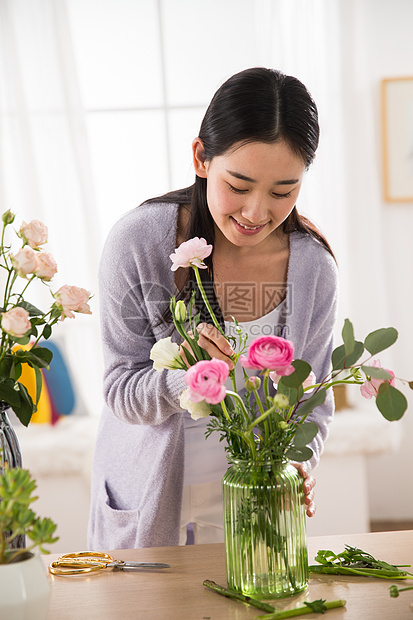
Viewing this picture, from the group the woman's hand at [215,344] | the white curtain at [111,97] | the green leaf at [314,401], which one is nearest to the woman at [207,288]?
the woman's hand at [215,344]

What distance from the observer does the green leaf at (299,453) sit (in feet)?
2.87

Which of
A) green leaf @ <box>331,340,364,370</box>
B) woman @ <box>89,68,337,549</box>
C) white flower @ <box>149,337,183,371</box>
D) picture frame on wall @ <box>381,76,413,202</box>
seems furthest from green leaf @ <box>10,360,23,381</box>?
picture frame on wall @ <box>381,76,413,202</box>

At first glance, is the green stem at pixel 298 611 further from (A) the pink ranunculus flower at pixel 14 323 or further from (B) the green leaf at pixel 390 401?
(A) the pink ranunculus flower at pixel 14 323

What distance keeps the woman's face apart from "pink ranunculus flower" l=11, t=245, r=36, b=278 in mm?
437

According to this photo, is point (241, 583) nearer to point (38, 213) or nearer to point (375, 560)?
point (375, 560)

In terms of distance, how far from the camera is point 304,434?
875 millimetres

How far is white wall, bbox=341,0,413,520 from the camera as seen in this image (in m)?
3.15

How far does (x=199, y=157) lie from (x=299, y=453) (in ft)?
2.17

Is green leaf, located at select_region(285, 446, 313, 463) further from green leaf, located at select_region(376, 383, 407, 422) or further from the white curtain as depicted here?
the white curtain

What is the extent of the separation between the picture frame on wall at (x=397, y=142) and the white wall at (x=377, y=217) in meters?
0.04

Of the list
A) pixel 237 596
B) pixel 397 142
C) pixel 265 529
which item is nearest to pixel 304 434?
pixel 265 529

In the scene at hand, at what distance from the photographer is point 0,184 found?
3176 mm

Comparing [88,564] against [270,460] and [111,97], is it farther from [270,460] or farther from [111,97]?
[111,97]

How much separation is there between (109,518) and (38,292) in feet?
6.18
